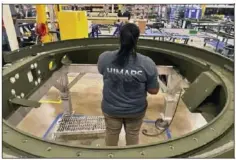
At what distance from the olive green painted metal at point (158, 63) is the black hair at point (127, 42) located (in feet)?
1.85

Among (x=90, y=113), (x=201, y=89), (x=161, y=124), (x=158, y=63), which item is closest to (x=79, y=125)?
(x=90, y=113)

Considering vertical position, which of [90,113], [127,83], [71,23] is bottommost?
[90,113]

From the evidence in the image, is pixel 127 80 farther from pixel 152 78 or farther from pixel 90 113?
pixel 90 113

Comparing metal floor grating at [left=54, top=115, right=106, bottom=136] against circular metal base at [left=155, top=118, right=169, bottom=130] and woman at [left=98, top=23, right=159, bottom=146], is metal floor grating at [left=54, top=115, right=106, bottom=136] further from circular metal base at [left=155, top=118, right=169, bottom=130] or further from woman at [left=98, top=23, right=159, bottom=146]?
woman at [left=98, top=23, right=159, bottom=146]

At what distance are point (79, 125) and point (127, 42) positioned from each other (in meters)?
1.58

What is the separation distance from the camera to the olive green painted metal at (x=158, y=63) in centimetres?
83

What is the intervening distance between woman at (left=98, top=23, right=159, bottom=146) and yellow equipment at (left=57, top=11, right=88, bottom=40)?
2.00 m

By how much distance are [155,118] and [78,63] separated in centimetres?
122

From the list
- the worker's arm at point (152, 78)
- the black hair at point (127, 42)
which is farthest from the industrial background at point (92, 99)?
the black hair at point (127, 42)

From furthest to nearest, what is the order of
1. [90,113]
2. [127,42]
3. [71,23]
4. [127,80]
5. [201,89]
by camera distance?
1. [71,23]
2. [90,113]
3. [201,89]
4. [127,80]
5. [127,42]

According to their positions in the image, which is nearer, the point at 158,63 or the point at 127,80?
the point at 127,80

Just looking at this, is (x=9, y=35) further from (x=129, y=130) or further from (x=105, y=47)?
(x=129, y=130)

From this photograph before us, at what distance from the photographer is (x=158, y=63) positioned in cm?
226

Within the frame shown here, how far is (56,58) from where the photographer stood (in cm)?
209
